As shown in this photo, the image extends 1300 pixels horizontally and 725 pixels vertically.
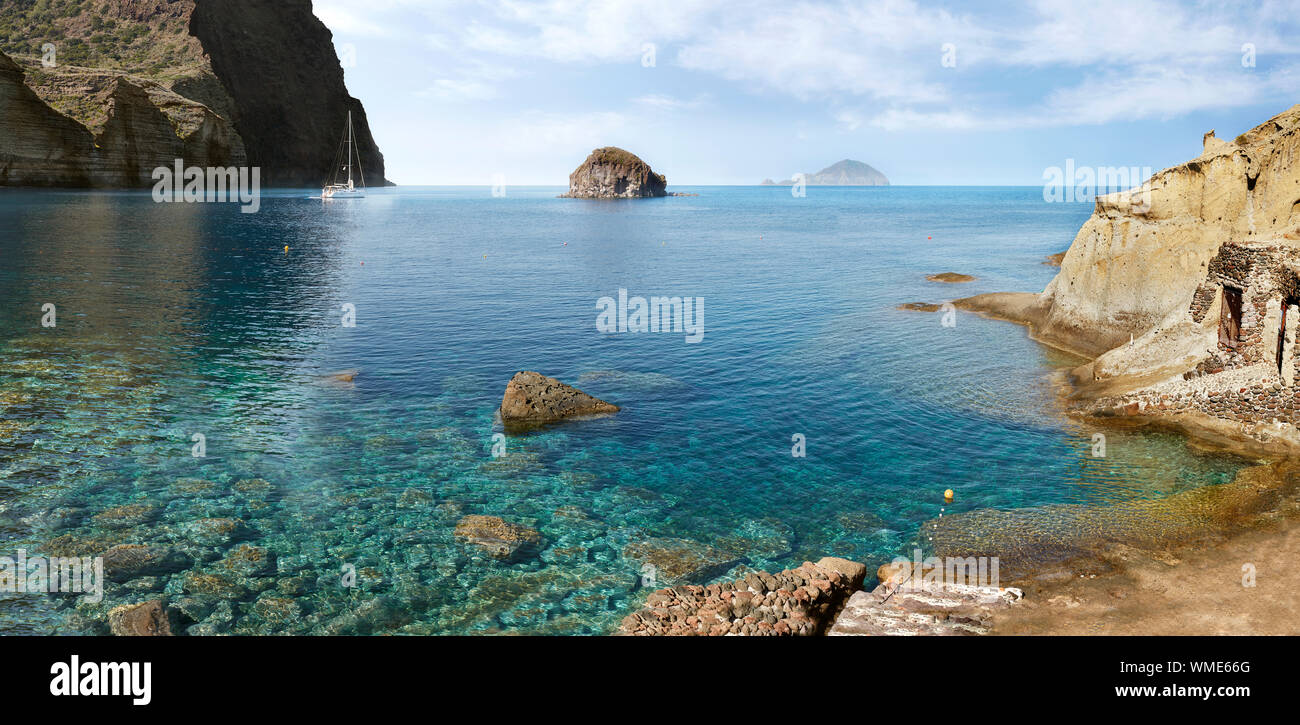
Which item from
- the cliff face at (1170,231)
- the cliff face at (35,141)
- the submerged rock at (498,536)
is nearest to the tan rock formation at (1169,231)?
the cliff face at (1170,231)

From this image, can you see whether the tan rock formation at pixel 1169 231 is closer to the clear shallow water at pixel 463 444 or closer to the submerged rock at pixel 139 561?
the clear shallow water at pixel 463 444

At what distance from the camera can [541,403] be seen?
33625 mm

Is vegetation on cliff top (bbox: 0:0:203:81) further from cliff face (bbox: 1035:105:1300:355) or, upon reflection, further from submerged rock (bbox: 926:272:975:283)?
cliff face (bbox: 1035:105:1300:355)

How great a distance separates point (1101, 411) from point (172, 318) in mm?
53392

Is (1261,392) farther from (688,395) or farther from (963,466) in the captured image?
(688,395)

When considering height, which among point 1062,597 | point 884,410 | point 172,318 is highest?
point 172,318

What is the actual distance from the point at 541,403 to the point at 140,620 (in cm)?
1771

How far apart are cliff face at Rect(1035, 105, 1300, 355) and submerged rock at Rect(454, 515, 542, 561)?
30397 millimetres

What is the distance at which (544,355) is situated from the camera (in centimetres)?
4466

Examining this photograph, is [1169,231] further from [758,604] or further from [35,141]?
[35,141]

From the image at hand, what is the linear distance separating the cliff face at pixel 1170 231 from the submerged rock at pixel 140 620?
39137 millimetres

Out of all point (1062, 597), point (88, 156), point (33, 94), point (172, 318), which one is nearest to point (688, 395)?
point (1062, 597)

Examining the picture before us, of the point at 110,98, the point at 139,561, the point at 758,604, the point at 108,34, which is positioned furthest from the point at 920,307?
the point at 108,34

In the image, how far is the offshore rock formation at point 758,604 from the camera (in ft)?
58.1
